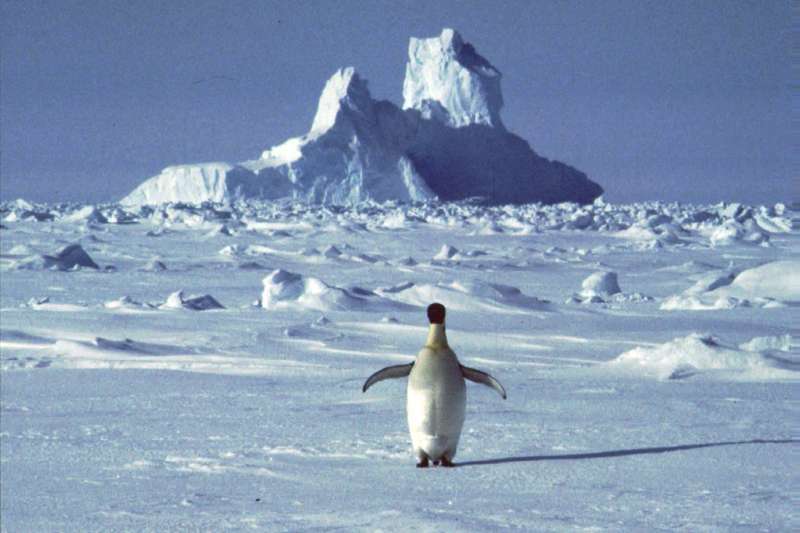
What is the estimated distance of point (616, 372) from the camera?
6441 mm

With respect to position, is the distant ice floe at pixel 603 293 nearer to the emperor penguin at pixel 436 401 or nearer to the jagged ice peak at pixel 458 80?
the emperor penguin at pixel 436 401

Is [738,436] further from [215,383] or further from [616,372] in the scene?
[215,383]

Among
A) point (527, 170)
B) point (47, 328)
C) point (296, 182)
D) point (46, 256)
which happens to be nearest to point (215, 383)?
point (47, 328)

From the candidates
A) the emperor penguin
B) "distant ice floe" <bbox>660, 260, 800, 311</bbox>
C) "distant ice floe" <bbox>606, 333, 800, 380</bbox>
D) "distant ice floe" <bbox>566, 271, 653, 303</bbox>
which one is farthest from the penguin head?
"distant ice floe" <bbox>566, 271, 653, 303</bbox>

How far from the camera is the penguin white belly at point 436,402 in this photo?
359cm

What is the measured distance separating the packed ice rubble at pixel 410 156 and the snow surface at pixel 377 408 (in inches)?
1116

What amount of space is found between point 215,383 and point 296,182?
121 ft

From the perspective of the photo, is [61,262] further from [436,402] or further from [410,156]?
[410,156]

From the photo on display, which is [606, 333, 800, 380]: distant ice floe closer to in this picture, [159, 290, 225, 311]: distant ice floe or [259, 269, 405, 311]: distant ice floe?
[259, 269, 405, 311]: distant ice floe

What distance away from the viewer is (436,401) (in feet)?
11.8

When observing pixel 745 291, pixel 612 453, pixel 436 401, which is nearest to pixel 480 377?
pixel 436 401

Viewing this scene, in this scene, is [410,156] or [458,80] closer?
[410,156]

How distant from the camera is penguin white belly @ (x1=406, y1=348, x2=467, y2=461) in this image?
11.8 ft

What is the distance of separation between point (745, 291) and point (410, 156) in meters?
33.3
